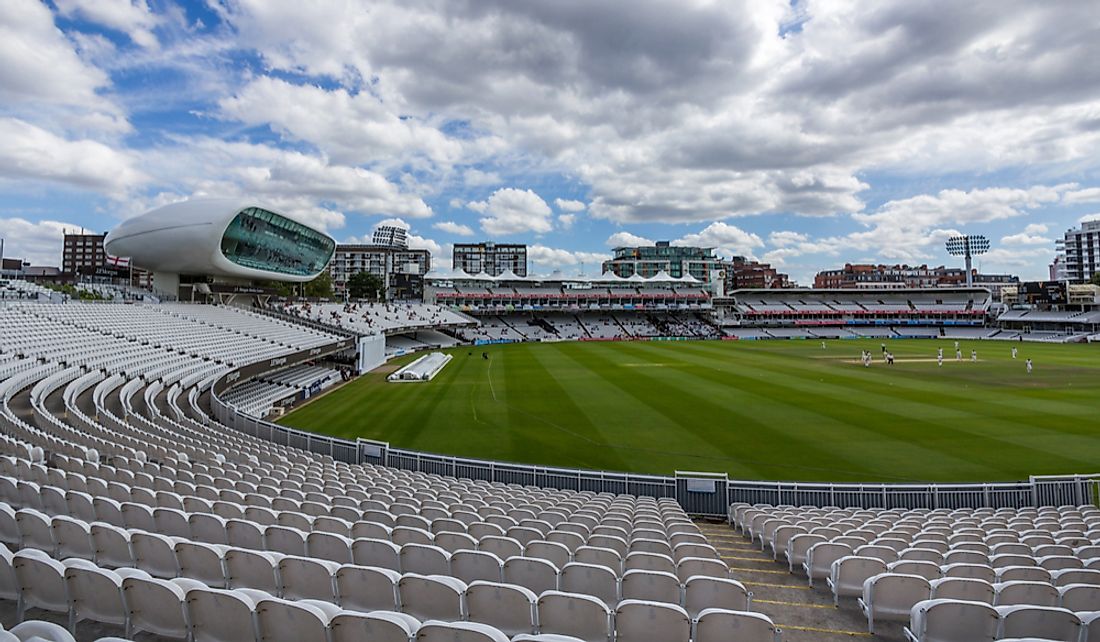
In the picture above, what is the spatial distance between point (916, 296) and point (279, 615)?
129 m

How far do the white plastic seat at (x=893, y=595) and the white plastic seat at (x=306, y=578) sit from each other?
5.20 meters

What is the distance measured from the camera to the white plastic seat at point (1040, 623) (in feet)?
15.0

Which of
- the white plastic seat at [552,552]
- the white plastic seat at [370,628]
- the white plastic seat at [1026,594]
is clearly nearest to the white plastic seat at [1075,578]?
the white plastic seat at [1026,594]

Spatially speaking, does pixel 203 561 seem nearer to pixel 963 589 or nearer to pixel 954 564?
pixel 963 589

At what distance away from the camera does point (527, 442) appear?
2280cm

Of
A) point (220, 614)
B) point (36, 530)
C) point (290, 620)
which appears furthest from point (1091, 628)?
point (36, 530)

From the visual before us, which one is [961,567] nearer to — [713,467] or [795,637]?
[795,637]

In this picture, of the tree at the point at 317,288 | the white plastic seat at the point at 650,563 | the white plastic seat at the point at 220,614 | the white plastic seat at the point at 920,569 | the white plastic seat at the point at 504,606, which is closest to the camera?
the white plastic seat at the point at 220,614

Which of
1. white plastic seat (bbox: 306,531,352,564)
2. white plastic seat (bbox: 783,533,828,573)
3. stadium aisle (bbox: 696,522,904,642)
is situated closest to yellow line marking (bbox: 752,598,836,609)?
stadium aisle (bbox: 696,522,904,642)

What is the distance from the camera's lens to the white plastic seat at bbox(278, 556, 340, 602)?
500 cm

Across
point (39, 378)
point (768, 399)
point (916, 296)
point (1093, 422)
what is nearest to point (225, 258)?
point (39, 378)

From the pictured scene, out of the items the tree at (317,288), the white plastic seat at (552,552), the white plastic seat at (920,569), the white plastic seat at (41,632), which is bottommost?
the white plastic seat at (920,569)

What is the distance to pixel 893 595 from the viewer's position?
5961mm

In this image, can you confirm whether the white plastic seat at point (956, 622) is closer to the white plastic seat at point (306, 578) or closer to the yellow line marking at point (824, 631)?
the yellow line marking at point (824, 631)
